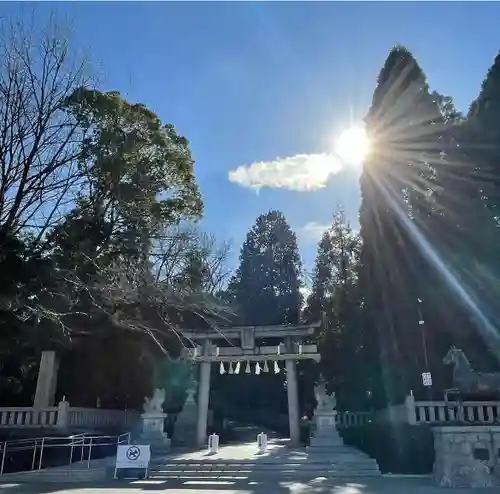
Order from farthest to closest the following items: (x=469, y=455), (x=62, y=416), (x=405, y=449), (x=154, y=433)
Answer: (x=154, y=433)
(x=62, y=416)
(x=405, y=449)
(x=469, y=455)

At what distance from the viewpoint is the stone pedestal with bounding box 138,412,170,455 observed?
49.9 ft

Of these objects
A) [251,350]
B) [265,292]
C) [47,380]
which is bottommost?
[47,380]

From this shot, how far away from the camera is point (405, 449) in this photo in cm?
1088

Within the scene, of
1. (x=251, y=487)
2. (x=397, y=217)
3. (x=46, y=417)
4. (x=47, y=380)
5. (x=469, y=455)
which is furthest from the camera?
(x=397, y=217)

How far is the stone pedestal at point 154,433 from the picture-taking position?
15.2 m

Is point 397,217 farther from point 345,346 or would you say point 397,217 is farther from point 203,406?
point 203,406

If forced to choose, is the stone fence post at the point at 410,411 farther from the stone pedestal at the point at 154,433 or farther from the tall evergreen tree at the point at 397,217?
the stone pedestal at the point at 154,433

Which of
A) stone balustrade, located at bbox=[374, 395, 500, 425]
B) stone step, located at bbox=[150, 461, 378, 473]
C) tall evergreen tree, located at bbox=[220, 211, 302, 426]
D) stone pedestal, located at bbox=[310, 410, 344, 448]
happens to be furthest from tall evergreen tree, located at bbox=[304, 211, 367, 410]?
tall evergreen tree, located at bbox=[220, 211, 302, 426]

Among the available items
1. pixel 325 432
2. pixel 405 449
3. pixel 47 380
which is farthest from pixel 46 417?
pixel 405 449

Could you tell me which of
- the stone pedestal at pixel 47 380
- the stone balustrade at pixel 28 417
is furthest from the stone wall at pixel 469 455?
the stone pedestal at pixel 47 380

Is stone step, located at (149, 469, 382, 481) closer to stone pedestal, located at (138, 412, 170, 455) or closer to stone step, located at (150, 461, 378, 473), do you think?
stone step, located at (150, 461, 378, 473)

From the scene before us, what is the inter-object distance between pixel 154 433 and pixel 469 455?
10.3 meters

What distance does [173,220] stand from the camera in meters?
13.1

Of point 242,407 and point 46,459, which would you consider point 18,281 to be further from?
point 242,407
